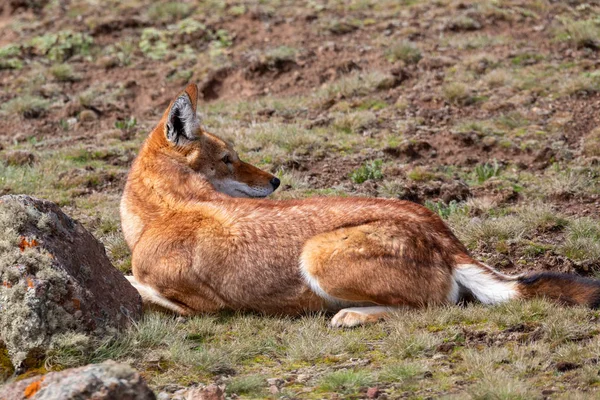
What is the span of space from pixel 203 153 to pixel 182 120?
0.36 meters

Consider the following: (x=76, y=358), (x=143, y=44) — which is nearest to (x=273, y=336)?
(x=76, y=358)

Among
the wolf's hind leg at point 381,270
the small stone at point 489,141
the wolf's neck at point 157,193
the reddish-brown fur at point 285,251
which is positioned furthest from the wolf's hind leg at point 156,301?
the small stone at point 489,141

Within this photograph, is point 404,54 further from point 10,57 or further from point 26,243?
point 26,243

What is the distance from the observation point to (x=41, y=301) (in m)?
5.19

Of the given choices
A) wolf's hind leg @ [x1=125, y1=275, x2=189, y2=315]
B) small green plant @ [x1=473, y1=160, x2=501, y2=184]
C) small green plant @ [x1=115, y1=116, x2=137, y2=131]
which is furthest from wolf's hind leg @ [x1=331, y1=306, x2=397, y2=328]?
small green plant @ [x1=115, y1=116, x2=137, y2=131]

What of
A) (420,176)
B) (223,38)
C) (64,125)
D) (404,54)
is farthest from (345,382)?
(223,38)

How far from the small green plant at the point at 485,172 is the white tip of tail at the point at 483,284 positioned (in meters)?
3.77

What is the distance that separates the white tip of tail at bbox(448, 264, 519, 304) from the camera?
236 inches

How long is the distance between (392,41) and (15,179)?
7.61 metres

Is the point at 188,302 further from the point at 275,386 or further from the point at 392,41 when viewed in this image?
the point at 392,41

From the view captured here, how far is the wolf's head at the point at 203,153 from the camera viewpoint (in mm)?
7258

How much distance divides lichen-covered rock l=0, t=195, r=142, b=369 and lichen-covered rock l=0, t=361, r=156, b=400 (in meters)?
1.12

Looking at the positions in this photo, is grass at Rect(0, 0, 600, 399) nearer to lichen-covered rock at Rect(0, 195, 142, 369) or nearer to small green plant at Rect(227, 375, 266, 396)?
small green plant at Rect(227, 375, 266, 396)

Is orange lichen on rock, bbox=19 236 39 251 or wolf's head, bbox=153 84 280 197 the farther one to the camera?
wolf's head, bbox=153 84 280 197
